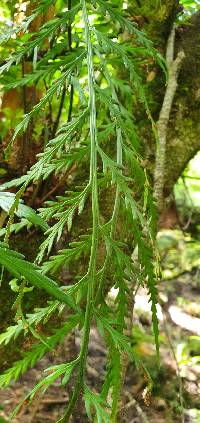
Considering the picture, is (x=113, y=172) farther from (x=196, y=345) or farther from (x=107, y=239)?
(x=196, y=345)

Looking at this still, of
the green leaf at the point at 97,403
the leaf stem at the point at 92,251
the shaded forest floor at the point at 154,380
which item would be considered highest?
the leaf stem at the point at 92,251

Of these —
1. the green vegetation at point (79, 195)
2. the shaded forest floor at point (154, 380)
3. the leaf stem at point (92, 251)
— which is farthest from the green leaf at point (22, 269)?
the shaded forest floor at point (154, 380)

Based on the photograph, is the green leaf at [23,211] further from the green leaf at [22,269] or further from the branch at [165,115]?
the branch at [165,115]

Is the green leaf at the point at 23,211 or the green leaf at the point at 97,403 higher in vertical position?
the green leaf at the point at 23,211

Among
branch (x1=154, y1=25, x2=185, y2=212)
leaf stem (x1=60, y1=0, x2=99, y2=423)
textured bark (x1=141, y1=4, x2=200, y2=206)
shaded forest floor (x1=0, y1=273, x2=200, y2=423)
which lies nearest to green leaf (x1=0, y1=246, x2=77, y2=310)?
leaf stem (x1=60, y1=0, x2=99, y2=423)

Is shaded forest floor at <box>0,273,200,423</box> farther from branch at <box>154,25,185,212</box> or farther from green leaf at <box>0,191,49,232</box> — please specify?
green leaf at <box>0,191,49,232</box>

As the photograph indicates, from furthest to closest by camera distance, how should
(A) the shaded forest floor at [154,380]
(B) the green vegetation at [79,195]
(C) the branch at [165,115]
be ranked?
(A) the shaded forest floor at [154,380]
(C) the branch at [165,115]
(B) the green vegetation at [79,195]

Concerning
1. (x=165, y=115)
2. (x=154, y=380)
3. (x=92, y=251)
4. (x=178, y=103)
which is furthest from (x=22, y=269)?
(x=154, y=380)

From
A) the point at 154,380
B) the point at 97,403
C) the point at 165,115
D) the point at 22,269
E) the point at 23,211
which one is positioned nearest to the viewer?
the point at 22,269

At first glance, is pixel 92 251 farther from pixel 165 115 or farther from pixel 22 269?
pixel 165 115
